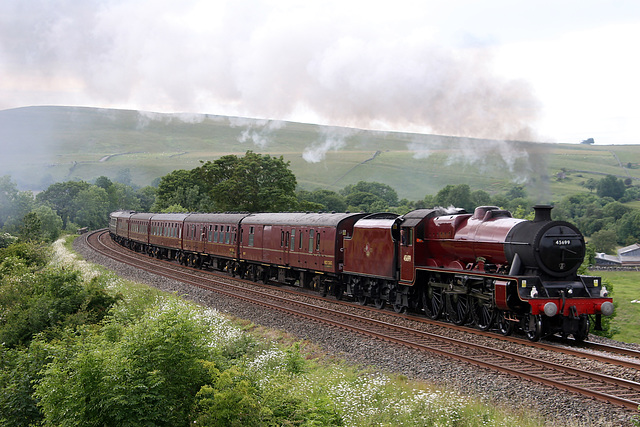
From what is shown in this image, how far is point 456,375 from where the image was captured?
36.8 feet

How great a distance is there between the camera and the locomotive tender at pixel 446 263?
14008 mm

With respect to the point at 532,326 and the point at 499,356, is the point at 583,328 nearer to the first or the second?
the point at 532,326

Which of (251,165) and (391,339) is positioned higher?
(251,165)

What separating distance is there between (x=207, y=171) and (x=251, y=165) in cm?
798

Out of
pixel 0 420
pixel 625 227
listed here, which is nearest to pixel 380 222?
pixel 0 420

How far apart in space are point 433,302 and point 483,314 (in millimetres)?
2536

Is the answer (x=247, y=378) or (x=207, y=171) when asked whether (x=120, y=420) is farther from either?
(x=207, y=171)

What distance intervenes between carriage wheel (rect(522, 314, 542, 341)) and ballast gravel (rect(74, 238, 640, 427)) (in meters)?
2.93

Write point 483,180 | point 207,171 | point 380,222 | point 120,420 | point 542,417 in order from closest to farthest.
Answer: point 120,420
point 542,417
point 380,222
point 207,171
point 483,180

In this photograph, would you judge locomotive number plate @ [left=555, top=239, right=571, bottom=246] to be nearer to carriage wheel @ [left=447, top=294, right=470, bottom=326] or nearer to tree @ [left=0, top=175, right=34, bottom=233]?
carriage wheel @ [left=447, top=294, right=470, bottom=326]

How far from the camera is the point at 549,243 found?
1401cm

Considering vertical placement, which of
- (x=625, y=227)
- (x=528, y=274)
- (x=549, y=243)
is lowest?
(x=625, y=227)

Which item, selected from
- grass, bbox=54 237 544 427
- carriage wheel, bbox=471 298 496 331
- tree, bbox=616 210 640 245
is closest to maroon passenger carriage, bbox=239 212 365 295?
carriage wheel, bbox=471 298 496 331

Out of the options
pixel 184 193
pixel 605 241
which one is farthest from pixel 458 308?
pixel 605 241
